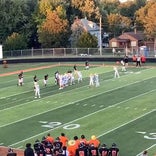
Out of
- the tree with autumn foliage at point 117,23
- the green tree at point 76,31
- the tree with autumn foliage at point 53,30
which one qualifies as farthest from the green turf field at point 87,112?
the tree with autumn foliage at point 117,23

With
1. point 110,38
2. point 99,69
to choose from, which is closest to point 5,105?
point 99,69

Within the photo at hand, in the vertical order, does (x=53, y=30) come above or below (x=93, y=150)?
above

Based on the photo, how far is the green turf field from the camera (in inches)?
814

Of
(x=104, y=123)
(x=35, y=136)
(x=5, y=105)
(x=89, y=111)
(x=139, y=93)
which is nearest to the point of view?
(x=35, y=136)

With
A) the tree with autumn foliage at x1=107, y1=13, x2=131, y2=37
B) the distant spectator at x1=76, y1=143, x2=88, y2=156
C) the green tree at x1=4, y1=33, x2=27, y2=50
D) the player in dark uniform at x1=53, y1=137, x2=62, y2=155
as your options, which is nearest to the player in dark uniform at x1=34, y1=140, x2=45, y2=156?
the player in dark uniform at x1=53, y1=137, x2=62, y2=155

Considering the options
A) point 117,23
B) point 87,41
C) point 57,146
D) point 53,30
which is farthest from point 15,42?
point 57,146

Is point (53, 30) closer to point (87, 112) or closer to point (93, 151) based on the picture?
point (87, 112)

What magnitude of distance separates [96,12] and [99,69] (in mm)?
32532

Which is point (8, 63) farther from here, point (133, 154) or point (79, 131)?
point (133, 154)

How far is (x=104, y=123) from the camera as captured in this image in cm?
2289

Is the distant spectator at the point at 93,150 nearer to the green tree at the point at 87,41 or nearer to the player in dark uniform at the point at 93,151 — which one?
the player in dark uniform at the point at 93,151

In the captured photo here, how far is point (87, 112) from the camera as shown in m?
25.3

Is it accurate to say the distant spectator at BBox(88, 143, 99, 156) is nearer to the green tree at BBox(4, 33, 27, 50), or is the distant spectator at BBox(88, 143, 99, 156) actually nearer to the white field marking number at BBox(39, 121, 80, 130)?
the white field marking number at BBox(39, 121, 80, 130)

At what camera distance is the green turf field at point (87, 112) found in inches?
814
